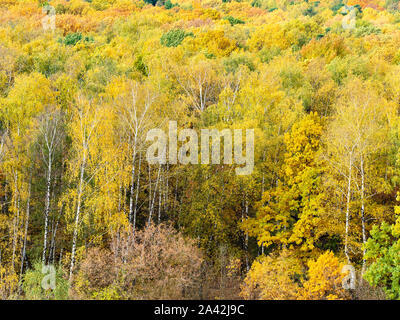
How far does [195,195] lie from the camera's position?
85.3 feet

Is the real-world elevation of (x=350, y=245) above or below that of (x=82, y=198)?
below

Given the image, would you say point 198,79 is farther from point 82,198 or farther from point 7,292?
point 7,292

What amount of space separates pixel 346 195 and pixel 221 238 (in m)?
8.48

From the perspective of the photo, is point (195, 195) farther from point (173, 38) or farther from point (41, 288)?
point (173, 38)

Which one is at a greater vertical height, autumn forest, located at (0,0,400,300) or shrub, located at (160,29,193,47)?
shrub, located at (160,29,193,47)

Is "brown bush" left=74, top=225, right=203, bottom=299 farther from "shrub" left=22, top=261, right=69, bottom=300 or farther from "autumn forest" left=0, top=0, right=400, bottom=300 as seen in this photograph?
"shrub" left=22, top=261, right=69, bottom=300

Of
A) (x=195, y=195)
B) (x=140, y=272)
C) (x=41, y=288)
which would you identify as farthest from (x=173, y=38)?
(x=41, y=288)

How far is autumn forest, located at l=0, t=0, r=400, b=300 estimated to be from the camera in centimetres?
2083

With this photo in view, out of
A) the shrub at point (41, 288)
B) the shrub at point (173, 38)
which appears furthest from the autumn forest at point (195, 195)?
the shrub at point (173, 38)

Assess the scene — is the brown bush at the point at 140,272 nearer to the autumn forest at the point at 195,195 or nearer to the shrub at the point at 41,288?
the autumn forest at the point at 195,195

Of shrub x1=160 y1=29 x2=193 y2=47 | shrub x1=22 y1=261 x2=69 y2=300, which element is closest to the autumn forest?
shrub x1=22 y1=261 x2=69 y2=300
